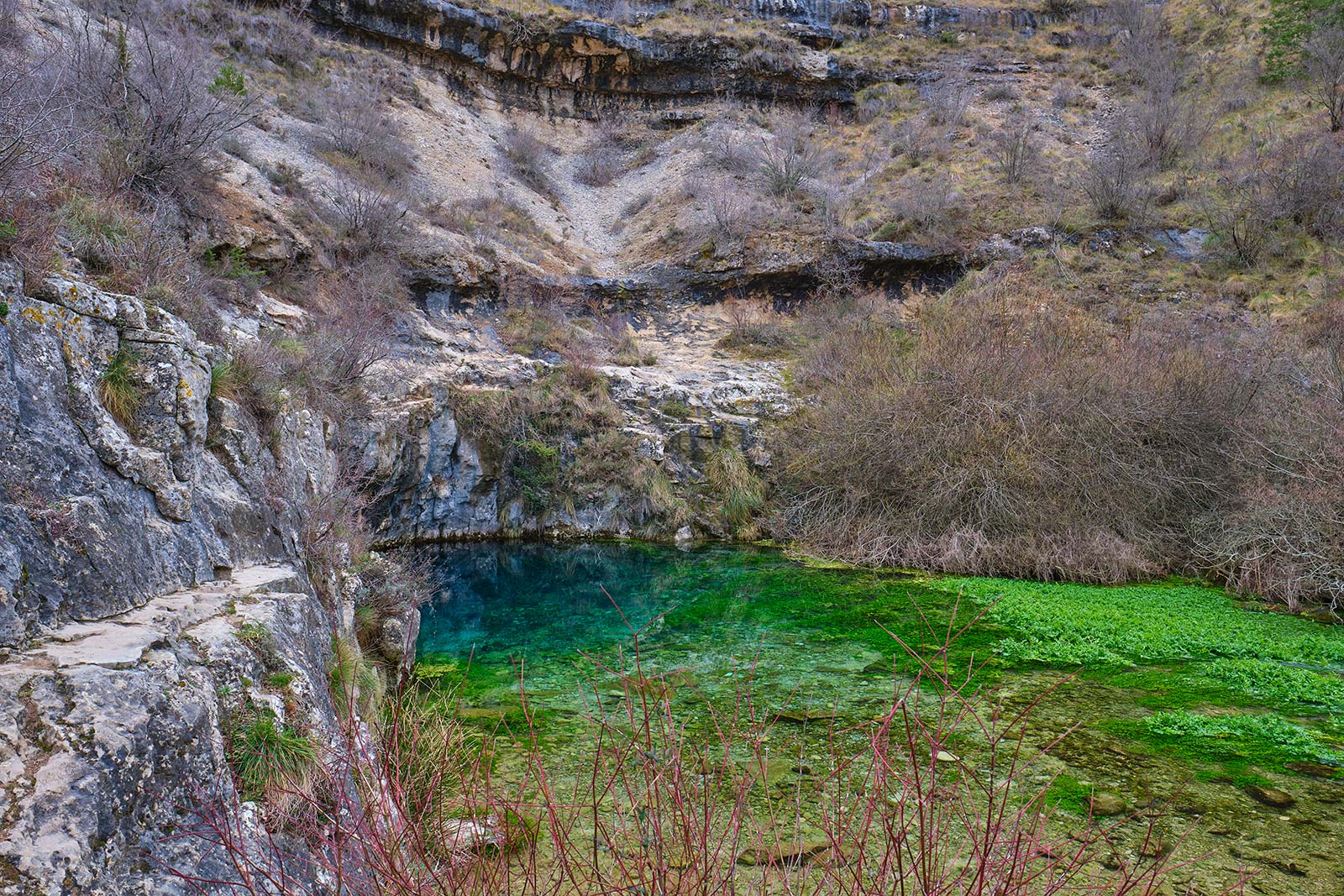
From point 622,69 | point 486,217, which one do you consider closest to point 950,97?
point 622,69

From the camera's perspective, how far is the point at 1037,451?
10.4 metres

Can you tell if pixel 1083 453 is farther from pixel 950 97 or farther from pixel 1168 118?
pixel 950 97

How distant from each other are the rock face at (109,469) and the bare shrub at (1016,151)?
23.5 metres

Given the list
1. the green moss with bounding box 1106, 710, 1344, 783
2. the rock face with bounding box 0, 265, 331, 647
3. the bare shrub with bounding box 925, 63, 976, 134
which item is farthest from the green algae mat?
the bare shrub with bounding box 925, 63, 976, 134

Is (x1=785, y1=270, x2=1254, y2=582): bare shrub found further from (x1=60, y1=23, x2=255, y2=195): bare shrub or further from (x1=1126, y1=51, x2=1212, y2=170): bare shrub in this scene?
(x1=1126, y1=51, x2=1212, y2=170): bare shrub

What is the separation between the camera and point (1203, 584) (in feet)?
30.4

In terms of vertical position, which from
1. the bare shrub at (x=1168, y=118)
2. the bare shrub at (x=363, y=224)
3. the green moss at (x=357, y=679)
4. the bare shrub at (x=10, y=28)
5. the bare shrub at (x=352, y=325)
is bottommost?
the green moss at (x=357, y=679)

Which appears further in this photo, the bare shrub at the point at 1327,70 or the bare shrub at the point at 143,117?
the bare shrub at the point at 1327,70

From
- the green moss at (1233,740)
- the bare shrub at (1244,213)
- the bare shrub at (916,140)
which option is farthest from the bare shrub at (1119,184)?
the green moss at (1233,740)

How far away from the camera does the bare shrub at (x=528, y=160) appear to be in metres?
25.6

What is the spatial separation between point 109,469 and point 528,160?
2558cm

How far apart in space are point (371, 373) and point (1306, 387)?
14469 millimetres

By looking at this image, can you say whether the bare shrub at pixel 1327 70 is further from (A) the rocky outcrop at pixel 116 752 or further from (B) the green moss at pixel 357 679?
(A) the rocky outcrop at pixel 116 752

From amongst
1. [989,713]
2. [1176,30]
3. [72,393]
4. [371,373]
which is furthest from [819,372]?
[1176,30]
